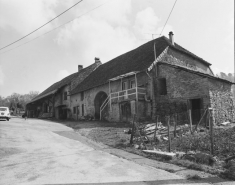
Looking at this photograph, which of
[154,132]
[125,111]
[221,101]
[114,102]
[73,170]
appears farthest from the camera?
[114,102]

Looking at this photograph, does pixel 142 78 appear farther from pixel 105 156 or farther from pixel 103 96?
pixel 105 156

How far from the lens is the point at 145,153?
7.69 meters

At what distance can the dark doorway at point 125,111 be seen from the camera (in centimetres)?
1881

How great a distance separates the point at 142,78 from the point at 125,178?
14.7m

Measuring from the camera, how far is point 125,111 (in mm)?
19312

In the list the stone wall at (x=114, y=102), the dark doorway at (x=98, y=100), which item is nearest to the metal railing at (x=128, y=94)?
the stone wall at (x=114, y=102)

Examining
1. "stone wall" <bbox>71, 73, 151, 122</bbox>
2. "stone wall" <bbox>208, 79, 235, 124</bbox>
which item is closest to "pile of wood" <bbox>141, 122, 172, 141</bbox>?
"stone wall" <bbox>208, 79, 235, 124</bbox>

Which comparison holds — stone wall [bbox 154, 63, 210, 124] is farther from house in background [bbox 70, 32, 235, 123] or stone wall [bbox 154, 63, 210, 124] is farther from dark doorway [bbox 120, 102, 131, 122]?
dark doorway [bbox 120, 102, 131, 122]

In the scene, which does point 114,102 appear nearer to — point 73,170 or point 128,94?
point 128,94

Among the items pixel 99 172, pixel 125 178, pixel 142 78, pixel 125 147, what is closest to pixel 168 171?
pixel 125 178

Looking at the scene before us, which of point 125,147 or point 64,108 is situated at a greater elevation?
point 64,108

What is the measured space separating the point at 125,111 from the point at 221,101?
8.69 m

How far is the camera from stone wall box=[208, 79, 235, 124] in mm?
14883

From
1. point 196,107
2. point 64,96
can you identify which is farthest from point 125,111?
point 64,96
